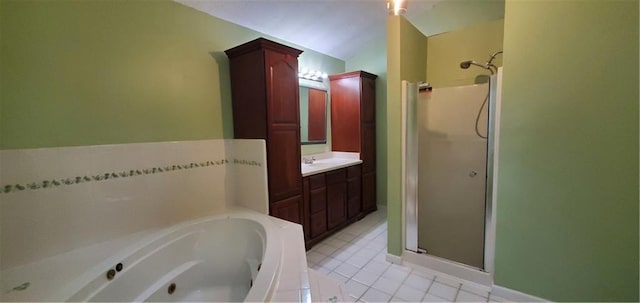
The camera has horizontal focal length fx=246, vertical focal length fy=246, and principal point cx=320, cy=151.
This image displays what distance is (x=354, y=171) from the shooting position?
127 inches

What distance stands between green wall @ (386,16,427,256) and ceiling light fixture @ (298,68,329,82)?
1.28 m

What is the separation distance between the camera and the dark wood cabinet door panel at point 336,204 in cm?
285

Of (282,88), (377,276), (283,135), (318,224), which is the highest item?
(282,88)

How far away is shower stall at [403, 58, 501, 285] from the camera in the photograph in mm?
1938

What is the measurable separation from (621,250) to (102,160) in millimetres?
3335

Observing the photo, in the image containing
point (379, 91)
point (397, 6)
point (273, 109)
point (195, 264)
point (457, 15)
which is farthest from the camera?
point (379, 91)

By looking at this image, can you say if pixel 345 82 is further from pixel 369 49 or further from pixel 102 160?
pixel 102 160

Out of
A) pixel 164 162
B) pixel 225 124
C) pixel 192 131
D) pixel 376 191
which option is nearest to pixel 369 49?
pixel 376 191

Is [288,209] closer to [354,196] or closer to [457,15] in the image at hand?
[354,196]

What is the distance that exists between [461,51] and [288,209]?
A: 251 centimetres

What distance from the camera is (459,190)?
7.01 ft

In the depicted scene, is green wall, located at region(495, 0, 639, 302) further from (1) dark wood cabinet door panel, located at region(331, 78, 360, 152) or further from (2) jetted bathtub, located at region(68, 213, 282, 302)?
(1) dark wood cabinet door panel, located at region(331, 78, 360, 152)

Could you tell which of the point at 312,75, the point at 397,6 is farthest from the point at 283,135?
the point at 397,6

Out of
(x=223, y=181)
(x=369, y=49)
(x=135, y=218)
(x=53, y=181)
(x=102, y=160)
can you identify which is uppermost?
(x=369, y=49)
